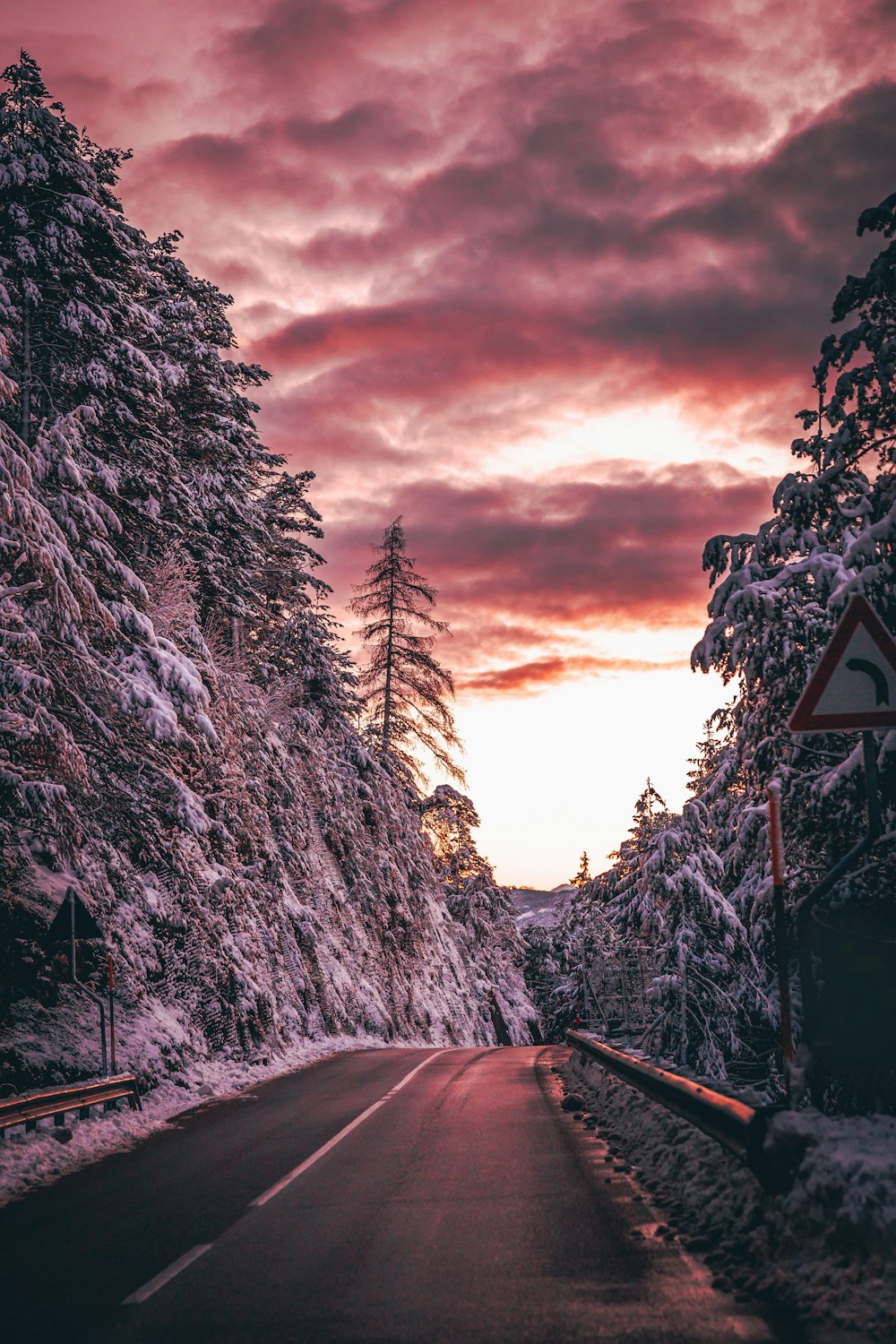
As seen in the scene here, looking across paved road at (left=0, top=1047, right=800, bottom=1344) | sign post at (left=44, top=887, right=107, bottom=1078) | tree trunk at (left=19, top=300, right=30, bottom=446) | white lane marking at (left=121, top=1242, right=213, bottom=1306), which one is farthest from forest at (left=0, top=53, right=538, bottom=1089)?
white lane marking at (left=121, top=1242, right=213, bottom=1306)

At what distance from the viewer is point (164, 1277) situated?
591 cm

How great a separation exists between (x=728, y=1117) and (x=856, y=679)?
2.76 metres

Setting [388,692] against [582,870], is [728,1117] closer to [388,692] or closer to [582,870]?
[388,692]

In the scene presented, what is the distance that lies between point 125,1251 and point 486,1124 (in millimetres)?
6029

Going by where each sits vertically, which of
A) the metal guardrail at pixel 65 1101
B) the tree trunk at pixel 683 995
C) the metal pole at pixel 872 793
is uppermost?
the metal pole at pixel 872 793

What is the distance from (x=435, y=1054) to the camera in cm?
2591

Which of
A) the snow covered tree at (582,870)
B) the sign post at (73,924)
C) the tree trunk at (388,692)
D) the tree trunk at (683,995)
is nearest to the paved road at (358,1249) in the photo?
the sign post at (73,924)

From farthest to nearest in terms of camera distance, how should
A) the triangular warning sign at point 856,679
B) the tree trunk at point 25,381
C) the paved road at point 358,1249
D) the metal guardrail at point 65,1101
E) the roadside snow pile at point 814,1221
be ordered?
the tree trunk at point 25,381, the metal guardrail at point 65,1101, the triangular warning sign at point 856,679, the paved road at point 358,1249, the roadside snow pile at point 814,1221

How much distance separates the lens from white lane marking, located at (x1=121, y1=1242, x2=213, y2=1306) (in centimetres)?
552

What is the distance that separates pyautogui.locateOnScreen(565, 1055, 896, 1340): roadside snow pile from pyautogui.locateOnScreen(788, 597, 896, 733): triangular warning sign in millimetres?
2284

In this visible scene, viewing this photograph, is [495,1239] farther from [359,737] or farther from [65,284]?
[359,737]

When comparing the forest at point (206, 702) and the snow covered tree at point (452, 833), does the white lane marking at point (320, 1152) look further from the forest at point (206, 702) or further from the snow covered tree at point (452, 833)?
the snow covered tree at point (452, 833)

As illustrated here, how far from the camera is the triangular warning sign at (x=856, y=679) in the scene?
20.6 feet

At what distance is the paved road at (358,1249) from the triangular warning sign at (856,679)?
3.20 metres
